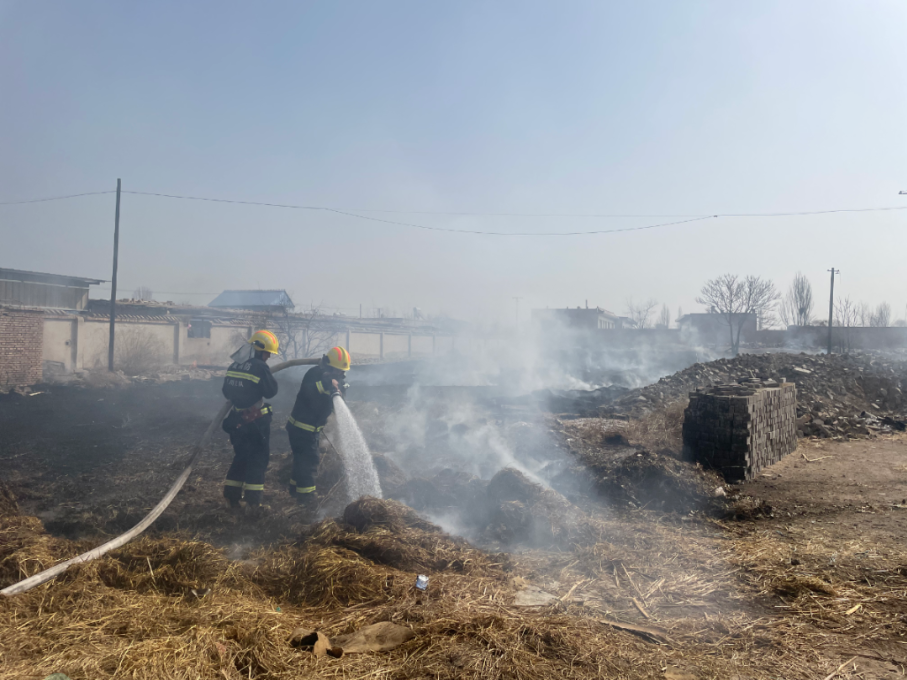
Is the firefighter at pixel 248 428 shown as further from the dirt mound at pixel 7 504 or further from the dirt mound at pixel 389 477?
the dirt mound at pixel 7 504

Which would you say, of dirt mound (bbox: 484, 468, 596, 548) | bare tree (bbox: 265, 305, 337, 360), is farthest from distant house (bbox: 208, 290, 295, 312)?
dirt mound (bbox: 484, 468, 596, 548)

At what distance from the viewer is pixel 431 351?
4066 cm

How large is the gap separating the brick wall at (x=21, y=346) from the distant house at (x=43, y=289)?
3.86 meters

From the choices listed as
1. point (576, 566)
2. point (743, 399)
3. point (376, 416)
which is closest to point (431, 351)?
point (376, 416)

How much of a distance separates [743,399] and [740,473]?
1037 mm

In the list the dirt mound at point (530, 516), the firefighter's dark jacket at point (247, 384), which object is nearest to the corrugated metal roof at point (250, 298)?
the firefighter's dark jacket at point (247, 384)

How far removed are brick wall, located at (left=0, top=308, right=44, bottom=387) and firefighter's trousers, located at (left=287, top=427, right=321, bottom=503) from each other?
56.5ft

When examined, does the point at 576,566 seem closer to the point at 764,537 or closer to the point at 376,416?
the point at 764,537

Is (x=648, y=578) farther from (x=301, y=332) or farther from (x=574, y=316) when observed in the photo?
(x=574, y=316)

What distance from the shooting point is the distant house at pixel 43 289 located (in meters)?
22.0

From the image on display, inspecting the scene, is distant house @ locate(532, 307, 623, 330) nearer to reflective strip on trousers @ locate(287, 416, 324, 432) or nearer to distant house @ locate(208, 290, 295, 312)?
distant house @ locate(208, 290, 295, 312)

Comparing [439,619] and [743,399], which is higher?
[743,399]

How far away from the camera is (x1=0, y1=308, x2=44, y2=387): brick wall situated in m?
18.1

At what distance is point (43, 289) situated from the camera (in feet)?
75.9
